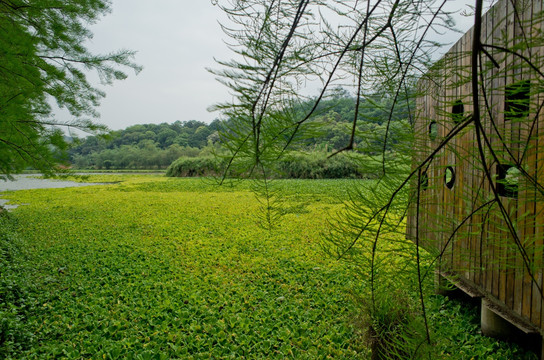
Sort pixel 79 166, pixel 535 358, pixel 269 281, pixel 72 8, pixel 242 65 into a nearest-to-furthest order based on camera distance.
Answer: pixel 242 65, pixel 535 358, pixel 72 8, pixel 269 281, pixel 79 166

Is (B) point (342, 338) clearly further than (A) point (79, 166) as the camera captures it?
No

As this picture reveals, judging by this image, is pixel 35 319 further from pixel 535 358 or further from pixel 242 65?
pixel 535 358

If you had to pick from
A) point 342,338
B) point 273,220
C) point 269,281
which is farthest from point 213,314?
point 273,220

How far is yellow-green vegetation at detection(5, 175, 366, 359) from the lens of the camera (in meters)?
1.94

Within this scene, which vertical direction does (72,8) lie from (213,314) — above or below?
above

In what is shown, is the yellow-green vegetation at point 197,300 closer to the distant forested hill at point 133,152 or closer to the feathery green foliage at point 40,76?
the feathery green foliage at point 40,76

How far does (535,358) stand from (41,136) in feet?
11.3

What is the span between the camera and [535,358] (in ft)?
5.57

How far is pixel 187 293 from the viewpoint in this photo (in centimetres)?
264

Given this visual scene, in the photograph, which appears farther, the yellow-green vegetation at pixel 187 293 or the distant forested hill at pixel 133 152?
the distant forested hill at pixel 133 152

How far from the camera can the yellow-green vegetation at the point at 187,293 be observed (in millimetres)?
1937

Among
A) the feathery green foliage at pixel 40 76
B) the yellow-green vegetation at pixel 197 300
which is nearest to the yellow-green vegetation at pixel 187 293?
the yellow-green vegetation at pixel 197 300

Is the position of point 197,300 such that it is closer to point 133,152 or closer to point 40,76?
point 40,76

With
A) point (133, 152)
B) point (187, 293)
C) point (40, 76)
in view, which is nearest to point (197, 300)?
point (187, 293)
